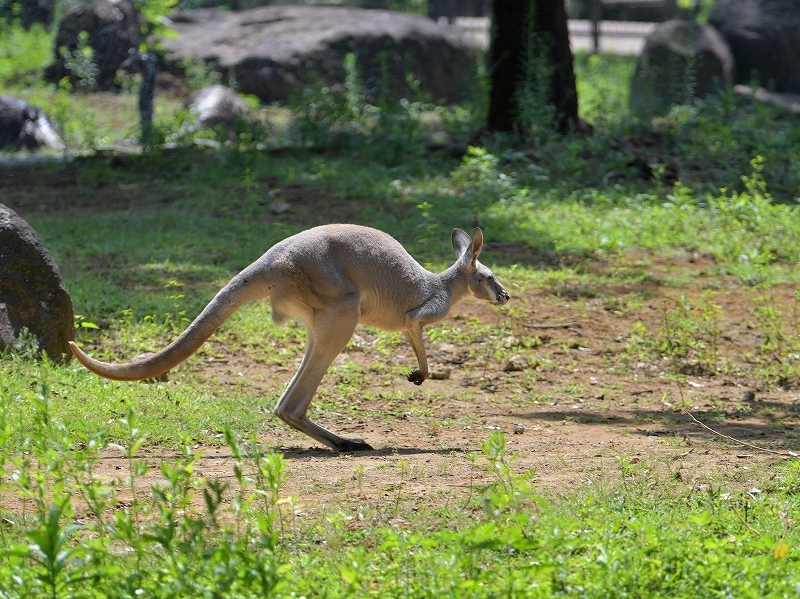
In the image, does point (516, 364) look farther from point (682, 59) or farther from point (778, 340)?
point (682, 59)

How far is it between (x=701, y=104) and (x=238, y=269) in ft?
26.2

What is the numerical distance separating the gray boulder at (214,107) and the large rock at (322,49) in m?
1.43

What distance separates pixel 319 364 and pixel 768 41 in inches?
604

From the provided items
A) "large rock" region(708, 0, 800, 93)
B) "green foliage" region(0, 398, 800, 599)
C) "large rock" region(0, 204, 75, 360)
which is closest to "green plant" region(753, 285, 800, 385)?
"green foliage" region(0, 398, 800, 599)

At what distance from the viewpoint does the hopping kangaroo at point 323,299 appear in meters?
4.88

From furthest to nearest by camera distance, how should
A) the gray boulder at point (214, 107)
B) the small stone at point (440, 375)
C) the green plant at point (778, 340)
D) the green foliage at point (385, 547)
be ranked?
the gray boulder at point (214, 107) < the green plant at point (778, 340) < the small stone at point (440, 375) < the green foliage at point (385, 547)

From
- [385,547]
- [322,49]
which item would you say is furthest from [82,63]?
[385,547]

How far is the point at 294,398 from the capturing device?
5180mm

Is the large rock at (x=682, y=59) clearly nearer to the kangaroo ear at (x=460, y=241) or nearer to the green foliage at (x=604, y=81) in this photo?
the green foliage at (x=604, y=81)

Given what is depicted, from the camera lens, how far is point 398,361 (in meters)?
6.91

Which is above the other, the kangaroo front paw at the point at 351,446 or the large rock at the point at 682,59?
the large rock at the point at 682,59

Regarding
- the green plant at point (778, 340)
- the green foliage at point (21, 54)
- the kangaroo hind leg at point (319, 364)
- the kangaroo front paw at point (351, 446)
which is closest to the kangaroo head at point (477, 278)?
the kangaroo hind leg at point (319, 364)

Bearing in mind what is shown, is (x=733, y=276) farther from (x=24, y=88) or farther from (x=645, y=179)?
(x=24, y=88)

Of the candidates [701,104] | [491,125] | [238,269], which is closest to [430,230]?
[238,269]
